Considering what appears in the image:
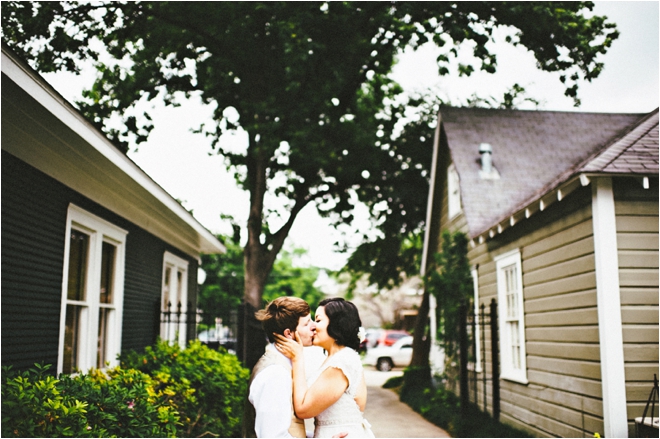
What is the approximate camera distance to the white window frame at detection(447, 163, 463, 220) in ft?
47.4

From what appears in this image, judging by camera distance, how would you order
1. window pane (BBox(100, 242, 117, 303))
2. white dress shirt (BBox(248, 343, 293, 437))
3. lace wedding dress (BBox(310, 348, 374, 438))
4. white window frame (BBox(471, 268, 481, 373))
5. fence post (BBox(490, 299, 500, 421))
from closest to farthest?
white dress shirt (BBox(248, 343, 293, 437)) < lace wedding dress (BBox(310, 348, 374, 438)) < window pane (BBox(100, 242, 117, 303)) < fence post (BBox(490, 299, 500, 421)) < white window frame (BBox(471, 268, 481, 373))

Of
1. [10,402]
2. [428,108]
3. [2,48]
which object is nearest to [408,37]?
[428,108]

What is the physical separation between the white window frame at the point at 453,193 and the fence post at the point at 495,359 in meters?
3.28

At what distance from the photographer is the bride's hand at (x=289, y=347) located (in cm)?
350

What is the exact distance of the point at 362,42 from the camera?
14.3 m

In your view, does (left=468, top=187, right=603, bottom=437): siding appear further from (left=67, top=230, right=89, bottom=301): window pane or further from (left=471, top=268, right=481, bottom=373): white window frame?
(left=67, top=230, right=89, bottom=301): window pane

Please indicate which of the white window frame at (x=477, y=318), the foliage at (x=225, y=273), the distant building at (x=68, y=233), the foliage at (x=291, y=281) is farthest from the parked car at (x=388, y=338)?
the distant building at (x=68, y=233)

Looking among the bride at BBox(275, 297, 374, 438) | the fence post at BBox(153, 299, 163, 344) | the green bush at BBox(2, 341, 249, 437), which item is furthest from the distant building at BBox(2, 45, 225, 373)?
the bride at BBox(275, 297, 374, 438)

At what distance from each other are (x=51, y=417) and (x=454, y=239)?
1066 cm

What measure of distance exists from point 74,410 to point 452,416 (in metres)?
8.81

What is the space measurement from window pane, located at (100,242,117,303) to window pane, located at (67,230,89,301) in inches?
26.2

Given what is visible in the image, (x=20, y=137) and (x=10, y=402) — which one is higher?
(x=20, y=137)

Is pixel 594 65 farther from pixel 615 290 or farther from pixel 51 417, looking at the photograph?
pixel 51 417

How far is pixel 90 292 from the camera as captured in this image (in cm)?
804
